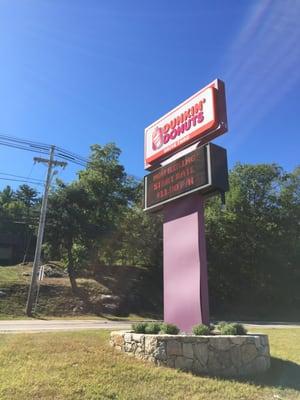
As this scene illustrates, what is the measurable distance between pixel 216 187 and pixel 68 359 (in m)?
5.42

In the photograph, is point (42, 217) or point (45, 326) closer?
point (45, 326)

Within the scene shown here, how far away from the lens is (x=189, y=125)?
12266mm

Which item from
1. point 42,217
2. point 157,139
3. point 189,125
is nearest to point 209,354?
point 189,125

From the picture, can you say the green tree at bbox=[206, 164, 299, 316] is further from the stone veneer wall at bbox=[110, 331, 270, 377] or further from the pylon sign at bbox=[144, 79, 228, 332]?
the stone veneer wall at bbox=[110, 331, 270, 377]

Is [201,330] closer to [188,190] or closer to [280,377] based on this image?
[280,377]

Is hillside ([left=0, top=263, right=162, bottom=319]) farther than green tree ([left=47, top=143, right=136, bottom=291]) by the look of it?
No

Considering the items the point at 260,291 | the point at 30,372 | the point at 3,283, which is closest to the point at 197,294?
the point at 30,372

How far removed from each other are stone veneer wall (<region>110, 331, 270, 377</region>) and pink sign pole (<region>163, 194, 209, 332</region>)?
1.39m

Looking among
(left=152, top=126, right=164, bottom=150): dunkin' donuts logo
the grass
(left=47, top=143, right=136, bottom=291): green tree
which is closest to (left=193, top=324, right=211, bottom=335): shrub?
the grass

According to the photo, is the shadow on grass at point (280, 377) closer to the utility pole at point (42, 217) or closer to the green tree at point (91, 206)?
the utility pole at point (42, 217)

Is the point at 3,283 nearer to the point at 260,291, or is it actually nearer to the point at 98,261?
the point at 98,261

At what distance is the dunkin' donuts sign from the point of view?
11.5 m

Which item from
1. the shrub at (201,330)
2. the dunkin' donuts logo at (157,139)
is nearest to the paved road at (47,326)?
the shrub at (201,330)

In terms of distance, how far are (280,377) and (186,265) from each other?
3503 mm
